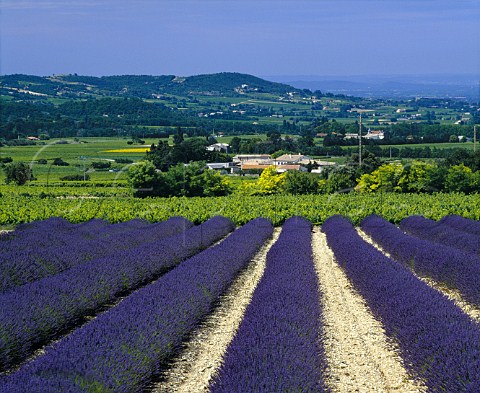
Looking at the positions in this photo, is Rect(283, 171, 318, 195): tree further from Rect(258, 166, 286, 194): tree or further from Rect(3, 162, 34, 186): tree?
Rect(3, 162, 34, 186): tree

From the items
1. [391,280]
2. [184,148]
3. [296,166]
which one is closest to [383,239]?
[391,280]

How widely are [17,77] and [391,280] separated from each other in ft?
523

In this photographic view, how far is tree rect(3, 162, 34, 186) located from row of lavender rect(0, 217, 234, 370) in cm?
3258

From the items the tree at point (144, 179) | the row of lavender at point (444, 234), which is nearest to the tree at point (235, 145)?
the tree at point (144, 179)

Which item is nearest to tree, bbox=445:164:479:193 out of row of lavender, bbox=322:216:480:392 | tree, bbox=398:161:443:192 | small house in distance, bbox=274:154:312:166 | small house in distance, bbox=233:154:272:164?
tree, bbox=398:161:443:192

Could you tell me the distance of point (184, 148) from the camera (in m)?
45.8

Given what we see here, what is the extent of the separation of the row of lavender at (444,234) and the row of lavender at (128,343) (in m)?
6.39

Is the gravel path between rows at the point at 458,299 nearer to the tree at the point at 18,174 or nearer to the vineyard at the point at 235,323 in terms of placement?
the vineyard at the point at 235,323

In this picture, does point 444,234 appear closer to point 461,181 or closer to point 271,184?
point 461,181

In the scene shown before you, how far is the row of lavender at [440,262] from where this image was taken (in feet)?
34.2

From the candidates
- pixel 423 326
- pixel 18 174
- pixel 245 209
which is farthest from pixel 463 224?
pixel 18 174

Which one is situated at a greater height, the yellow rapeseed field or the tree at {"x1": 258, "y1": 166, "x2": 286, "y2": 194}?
the yellow rapeseed field

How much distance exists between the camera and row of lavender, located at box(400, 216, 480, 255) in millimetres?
14804

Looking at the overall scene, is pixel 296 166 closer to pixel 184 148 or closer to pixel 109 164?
pixel 184 148
